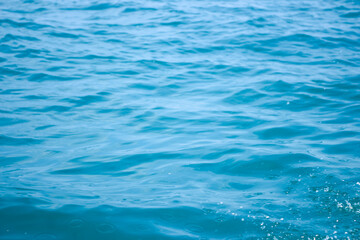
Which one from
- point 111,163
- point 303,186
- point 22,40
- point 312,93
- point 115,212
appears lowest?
point 115,212

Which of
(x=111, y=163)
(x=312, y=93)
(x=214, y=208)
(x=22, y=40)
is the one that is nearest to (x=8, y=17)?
(x=22, y=40)

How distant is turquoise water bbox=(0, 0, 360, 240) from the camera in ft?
11.4

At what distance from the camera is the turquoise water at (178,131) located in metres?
3.47

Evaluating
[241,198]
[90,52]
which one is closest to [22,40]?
[90,52]

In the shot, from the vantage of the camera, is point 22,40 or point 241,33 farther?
point 241,33

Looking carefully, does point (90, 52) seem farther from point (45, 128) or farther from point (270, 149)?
point (270, 149)

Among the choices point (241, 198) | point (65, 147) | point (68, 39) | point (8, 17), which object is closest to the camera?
point (241, 198)

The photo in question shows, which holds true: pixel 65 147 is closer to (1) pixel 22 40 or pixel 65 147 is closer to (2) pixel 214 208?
(2) pixel 214 208

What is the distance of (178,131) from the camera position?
5.73 m

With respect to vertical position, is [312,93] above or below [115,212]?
above

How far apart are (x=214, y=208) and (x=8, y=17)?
1244cm

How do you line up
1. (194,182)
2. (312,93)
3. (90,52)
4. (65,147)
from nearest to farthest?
1. (194,182)
2. (65,147)
3. (312,93)
4. (90,52)

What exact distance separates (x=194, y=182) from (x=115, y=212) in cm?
116

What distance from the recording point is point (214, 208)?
144 inches
